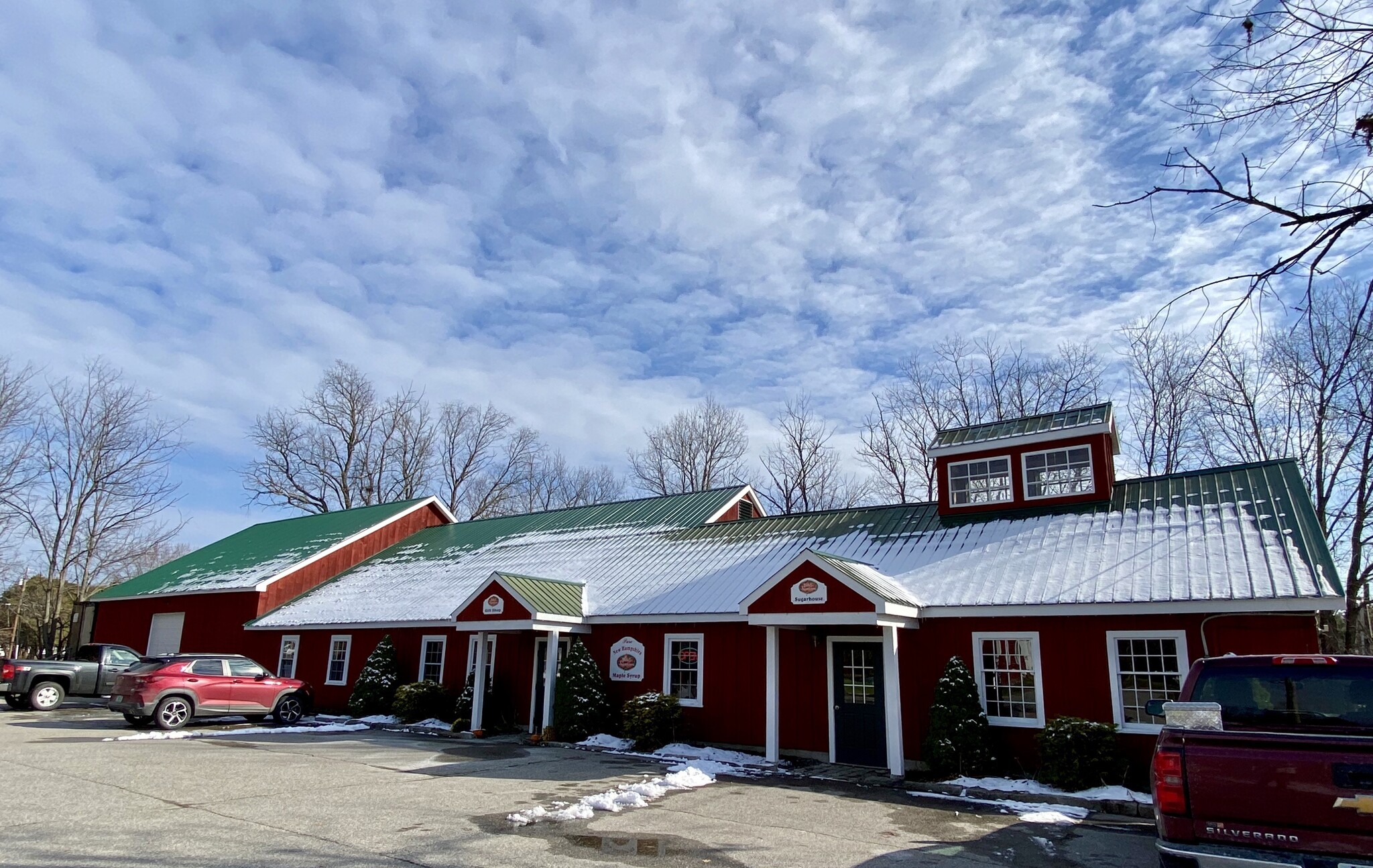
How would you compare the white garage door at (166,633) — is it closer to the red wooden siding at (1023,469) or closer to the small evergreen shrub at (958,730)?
the red wooden siding at (1023,469)

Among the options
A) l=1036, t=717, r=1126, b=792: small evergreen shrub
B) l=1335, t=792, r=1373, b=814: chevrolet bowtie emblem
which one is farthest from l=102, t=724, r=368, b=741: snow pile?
l=1335, t=792, r=1373, b=814: chevrolet bowtie emblem

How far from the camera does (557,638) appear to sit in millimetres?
18484

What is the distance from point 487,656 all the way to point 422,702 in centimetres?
173

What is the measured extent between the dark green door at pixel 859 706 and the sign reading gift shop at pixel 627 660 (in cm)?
437

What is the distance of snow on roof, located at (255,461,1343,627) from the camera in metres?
12.9

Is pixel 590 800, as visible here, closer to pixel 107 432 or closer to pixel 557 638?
pixel 557 638

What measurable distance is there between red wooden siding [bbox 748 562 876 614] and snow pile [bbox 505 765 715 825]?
10.0ft

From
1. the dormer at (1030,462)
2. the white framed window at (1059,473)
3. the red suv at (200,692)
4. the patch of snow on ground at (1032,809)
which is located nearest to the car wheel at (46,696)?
the red suv at (200,692)

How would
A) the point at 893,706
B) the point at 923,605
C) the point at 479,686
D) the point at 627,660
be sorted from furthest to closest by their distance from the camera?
the point at 479,686, the point at 627,660, the point at 923,605, the point at 893,706

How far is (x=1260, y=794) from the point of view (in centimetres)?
517

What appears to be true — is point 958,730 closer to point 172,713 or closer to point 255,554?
point 172,713

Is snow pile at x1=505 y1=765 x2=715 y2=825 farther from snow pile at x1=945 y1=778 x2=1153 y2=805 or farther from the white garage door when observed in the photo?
the white garage door

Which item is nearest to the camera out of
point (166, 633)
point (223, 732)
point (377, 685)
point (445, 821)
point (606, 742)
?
point (445, 821)

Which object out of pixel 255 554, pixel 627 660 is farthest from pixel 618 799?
pixel 255 554
